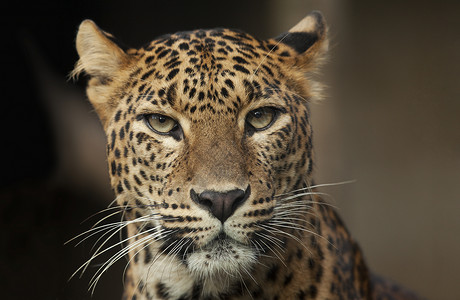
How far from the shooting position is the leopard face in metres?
2.86

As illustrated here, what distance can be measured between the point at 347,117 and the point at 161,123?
4.11 metres

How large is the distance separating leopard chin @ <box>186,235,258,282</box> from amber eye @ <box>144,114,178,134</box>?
22.5 inches

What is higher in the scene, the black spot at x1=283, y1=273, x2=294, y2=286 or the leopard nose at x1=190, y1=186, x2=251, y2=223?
the leopard nose at x1=190, y1=186, x2=251, y2=223

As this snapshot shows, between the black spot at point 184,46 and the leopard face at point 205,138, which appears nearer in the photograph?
the leopard face at point 205,138

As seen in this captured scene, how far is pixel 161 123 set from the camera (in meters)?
3.10

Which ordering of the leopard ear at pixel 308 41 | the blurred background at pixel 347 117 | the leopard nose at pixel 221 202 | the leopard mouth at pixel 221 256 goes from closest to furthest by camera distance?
the leopard nose at pixel 221 202
the leopard mouth at pixel 221 256
the leopard ear at pixel 308 41
the blurred background at pixel 347 117

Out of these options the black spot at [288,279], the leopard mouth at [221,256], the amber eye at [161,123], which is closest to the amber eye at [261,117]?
the amber eye at [161,123]

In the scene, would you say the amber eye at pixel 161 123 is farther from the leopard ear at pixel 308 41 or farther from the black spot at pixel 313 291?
the black spot at pixel 313 291

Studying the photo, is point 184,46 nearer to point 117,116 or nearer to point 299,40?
point 117,116

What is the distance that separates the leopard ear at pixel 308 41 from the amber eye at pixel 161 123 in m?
0.70

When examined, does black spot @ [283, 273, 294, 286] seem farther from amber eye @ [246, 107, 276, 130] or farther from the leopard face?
amber eye @ [246, 107, 276, 130]

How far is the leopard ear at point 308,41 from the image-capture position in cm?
339

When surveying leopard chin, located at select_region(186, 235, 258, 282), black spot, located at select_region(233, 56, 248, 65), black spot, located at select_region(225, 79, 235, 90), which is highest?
black spot, located at select_region(233, 56, 248, 65)

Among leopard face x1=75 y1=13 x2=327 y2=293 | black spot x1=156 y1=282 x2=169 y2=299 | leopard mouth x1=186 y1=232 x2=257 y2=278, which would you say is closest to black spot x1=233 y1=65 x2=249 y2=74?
leopard face x1=75 y1=13 x2=327 y2=293
